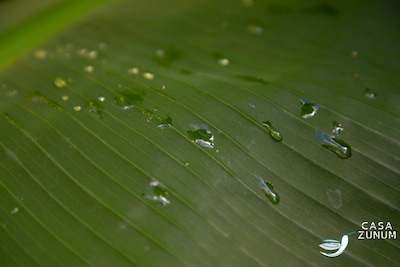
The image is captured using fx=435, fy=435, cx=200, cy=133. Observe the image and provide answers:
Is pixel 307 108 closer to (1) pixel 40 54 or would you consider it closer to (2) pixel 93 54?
(2) pixel 93 54

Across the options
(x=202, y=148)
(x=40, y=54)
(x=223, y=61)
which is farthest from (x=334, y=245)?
(x=40, y=54)

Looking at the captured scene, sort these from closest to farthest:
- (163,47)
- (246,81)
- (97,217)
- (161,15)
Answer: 1. (97,217)
2. (246,81)
3. (163,47)
4. (161,15)

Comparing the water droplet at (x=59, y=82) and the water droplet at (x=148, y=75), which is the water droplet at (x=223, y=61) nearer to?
the water droplet at (x=148, y=75)

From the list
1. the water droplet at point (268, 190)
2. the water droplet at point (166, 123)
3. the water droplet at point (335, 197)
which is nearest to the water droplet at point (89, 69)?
the water droplet at point (166, 123)

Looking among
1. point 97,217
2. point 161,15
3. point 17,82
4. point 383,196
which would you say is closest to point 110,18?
point 161,15

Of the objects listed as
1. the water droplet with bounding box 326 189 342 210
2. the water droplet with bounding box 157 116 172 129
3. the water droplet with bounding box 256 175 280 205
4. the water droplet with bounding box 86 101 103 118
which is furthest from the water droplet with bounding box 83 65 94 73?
the water droplet with bounding box 326 189 342 210

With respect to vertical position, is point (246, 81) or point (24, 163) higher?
point (246, 81)

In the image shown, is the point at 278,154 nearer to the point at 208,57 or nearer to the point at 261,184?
the point at 261,184
